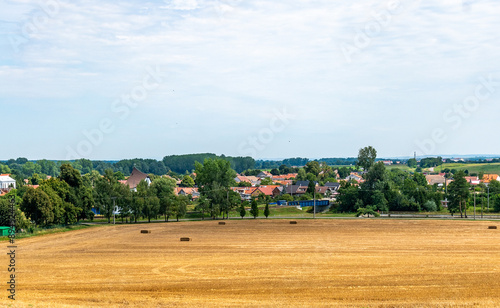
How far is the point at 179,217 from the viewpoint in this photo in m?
90.8

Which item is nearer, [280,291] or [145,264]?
[280,291]

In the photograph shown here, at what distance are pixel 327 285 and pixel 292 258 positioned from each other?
32.6ft

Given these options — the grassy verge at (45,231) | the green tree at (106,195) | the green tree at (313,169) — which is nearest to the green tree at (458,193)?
the green tree at (106,195)

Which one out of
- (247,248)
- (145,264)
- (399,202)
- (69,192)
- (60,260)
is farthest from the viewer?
(399,202)

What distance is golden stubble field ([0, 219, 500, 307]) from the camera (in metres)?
24.0

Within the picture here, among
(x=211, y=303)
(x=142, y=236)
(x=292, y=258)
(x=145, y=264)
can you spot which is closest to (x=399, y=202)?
(x=142, y=236)

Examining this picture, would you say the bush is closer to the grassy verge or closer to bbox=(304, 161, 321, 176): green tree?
the grassy verge

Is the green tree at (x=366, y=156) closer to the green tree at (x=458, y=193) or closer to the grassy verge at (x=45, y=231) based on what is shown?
the green tree at (x=458, y=193)

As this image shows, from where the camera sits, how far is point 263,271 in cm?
3130

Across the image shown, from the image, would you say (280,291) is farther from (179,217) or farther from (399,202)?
(399,202)

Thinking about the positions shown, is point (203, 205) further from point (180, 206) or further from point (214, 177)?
point (214, 177)

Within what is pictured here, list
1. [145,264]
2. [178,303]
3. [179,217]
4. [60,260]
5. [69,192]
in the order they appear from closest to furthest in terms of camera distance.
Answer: [178,303] < [145,264] < [60,260] < [69,192] < [179,217]

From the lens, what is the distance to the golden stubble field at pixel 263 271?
24.0 m

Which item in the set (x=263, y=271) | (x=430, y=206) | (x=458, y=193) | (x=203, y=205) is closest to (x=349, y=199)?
(x=430, y=206)
